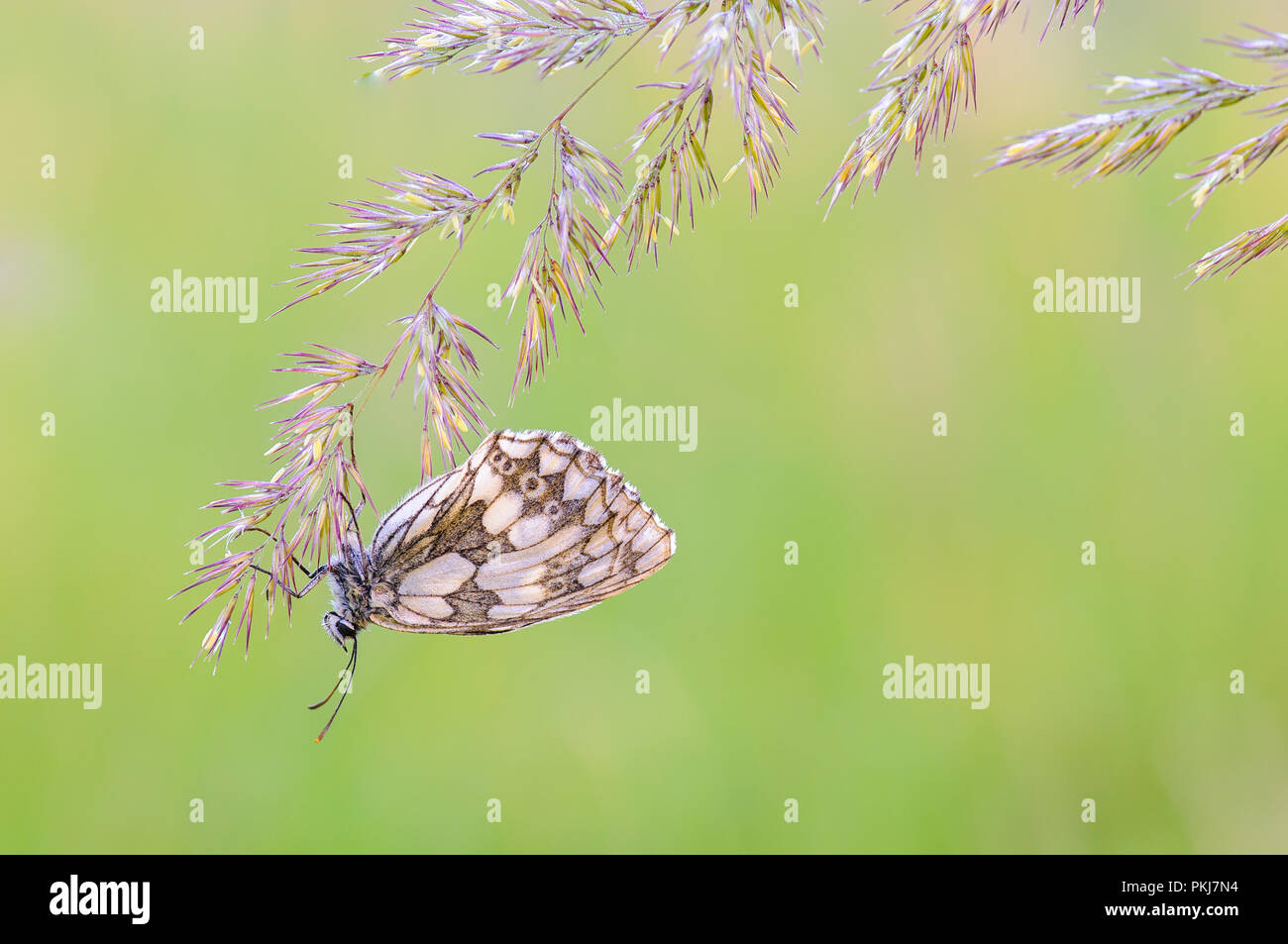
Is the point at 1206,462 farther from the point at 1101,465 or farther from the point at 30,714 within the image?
the point at 30,714

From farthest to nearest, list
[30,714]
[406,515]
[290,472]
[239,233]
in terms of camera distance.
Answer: [239,233] < [30,714] < [406,515] < [290,472]

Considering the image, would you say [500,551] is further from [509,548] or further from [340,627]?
[340,627]

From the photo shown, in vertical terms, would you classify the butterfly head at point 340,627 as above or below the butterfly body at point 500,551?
below

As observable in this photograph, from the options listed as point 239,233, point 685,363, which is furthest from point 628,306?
point 239,233

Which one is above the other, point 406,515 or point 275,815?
point 406,515

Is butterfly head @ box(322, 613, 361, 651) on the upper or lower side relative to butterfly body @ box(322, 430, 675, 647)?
lower
